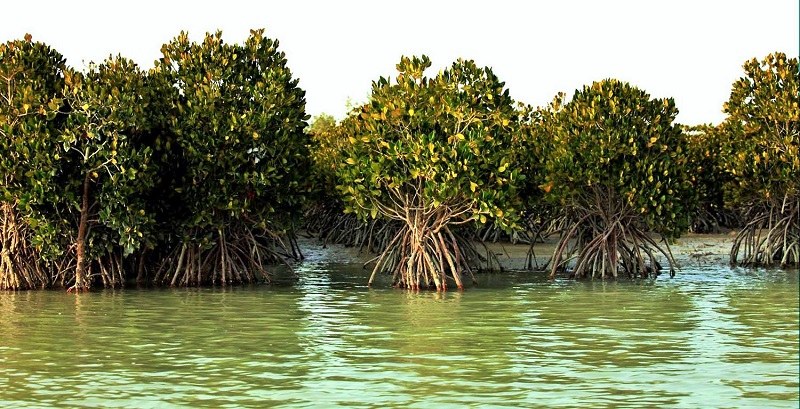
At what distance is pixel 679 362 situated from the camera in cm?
1276

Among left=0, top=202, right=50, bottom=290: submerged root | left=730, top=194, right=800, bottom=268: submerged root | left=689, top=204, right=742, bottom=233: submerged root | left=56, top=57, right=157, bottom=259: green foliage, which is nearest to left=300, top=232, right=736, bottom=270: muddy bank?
left=730, top=194, right=800, bottom=268: submerged root

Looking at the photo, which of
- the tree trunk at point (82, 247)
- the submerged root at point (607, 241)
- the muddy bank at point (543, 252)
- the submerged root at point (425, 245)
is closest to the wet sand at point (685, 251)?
the muddy bank at point (543, 252)

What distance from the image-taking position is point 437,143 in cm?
2031

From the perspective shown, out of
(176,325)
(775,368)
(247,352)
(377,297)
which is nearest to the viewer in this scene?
(775,368)

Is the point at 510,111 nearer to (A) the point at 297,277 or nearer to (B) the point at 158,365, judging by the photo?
(A) the point at 297,277

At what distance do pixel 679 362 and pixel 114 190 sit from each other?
35.0 feet

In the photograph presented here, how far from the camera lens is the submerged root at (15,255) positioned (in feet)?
67.5

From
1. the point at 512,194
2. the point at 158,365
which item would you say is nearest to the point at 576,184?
the point at 512,194

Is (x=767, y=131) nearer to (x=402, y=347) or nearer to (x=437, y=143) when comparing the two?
(x=437, y=143)

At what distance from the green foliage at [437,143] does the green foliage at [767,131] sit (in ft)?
23.4

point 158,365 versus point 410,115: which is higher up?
point 410,115

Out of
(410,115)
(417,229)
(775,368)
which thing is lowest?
(775,368)

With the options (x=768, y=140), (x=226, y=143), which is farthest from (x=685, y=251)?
(x=226, y=143)

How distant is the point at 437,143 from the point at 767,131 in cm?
920
